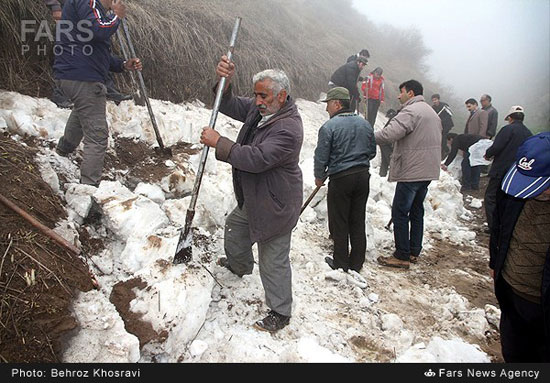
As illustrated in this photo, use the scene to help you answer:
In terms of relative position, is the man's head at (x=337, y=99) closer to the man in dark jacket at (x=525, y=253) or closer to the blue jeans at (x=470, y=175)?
the man in dark jacket at (x=525, y=253)

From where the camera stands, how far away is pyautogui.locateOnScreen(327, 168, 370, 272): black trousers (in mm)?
3768

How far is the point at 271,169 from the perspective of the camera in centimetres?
246

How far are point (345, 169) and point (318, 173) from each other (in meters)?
0.37

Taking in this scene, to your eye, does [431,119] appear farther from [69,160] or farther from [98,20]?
[69,160]

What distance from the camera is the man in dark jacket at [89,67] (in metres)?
3.11

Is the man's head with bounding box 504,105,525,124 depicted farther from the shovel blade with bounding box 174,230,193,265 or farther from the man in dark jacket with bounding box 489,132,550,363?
the shovel blade with bounding box 174,230,193,265

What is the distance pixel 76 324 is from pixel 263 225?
4.51 ft

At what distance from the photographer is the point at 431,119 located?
158 inches

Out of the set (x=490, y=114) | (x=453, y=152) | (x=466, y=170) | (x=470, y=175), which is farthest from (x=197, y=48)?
(x=470, y=175)

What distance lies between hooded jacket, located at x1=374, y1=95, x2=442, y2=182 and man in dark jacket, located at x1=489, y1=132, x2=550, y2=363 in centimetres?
178

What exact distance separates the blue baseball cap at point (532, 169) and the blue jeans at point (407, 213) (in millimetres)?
2129

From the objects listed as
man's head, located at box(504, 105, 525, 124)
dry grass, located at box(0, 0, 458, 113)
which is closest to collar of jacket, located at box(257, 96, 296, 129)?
dry grass, located at box(0, 0, 458, 113)

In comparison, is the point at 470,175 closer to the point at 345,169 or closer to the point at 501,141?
the point at 501,141

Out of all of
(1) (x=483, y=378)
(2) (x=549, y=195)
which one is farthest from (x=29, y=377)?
(2) (x=549, y=195)
